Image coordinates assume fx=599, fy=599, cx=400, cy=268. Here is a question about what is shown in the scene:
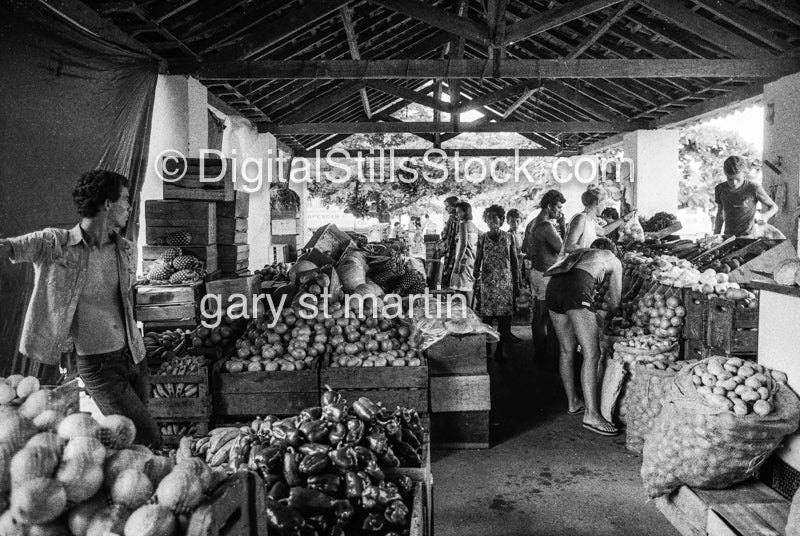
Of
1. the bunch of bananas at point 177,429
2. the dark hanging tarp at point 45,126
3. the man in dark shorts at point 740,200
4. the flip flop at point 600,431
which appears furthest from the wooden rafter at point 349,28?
the flip flop at point 600,431

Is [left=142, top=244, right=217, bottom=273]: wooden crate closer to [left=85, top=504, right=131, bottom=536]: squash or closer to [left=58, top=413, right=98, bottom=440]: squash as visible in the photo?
[left=58, top=413, right=98, bottom=440]: squash

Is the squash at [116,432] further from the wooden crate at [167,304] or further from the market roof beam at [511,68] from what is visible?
the market roof beam at [511,68]

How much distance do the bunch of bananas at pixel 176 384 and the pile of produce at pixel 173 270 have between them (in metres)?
0.78

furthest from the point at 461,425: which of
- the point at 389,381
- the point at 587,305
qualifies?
the point at 587,305

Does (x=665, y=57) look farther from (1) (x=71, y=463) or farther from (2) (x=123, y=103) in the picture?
(1) (x=71, y=463)

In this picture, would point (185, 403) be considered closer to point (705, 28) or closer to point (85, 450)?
point (85, 450)

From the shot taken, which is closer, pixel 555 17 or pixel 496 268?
pixel 555 17

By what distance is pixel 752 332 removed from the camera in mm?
4035

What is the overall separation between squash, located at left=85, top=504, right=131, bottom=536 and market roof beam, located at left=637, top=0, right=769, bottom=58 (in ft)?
24.6

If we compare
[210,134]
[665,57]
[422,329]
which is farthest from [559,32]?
[422,329]

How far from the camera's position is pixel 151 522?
1.25m

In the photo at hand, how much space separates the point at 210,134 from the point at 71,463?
786 centimetres

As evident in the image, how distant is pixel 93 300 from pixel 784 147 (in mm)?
8191

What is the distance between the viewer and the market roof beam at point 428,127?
1203 centimetres
